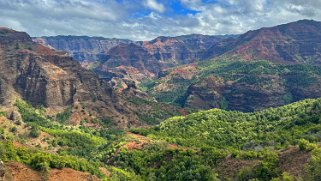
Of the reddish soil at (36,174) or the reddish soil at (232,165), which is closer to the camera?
the reddish soil at (36,174)

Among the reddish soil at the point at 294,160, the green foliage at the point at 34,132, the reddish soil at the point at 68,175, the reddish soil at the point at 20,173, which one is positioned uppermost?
the reddish soil at the point at 294,160

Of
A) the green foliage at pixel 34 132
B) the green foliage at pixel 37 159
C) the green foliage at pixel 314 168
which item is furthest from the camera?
the green foliage at pixel 34 132

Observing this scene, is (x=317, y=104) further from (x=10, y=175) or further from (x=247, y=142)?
(x=10, y=175)

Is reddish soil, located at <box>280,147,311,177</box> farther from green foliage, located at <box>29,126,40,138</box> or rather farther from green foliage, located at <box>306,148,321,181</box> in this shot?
green foliage, located at <box>29,126,40,138</box>

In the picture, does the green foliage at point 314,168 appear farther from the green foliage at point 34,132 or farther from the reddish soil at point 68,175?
the green foliage at point 34,132

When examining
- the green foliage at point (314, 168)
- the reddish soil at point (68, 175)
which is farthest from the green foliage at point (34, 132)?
the green foliage at point (314, 168)

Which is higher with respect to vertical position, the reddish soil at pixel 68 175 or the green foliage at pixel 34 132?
the reddish soil at pixel 68 175

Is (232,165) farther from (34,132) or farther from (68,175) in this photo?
(34,132)

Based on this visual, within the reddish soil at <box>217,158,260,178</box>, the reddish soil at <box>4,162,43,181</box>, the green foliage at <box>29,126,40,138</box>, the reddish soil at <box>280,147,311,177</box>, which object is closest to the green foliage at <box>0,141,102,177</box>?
the reddish soil at <box>4,162,43,181</box>

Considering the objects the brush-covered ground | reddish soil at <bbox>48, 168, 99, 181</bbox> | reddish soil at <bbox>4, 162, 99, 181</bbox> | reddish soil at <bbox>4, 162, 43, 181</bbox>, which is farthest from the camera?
the brush-covered ground
